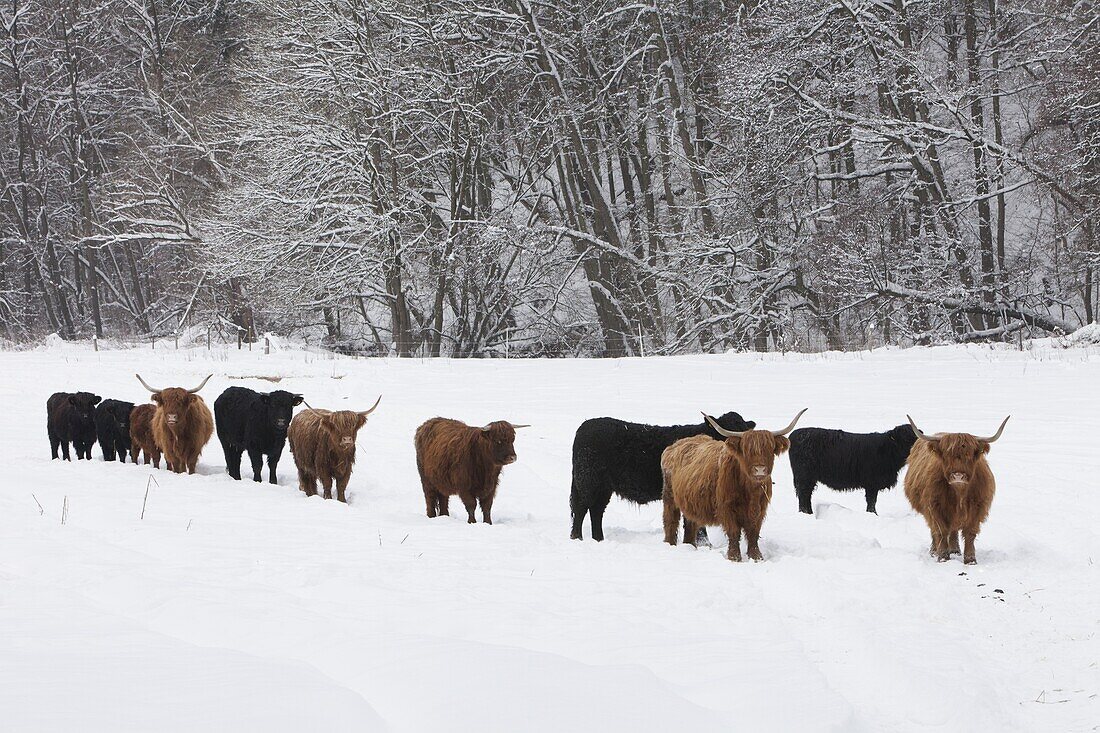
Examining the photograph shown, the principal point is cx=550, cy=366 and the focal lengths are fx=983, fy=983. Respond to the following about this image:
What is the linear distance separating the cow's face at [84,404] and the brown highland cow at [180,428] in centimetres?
140

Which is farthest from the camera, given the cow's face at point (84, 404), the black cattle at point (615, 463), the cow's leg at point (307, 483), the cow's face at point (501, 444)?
the cow's face at point (84, 404)

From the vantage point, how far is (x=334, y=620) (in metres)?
4.44

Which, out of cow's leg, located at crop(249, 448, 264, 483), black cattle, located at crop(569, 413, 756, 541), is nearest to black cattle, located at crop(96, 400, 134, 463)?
cow's leg, located at crop(249, 448, 264, 483)

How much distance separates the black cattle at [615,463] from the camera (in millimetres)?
8039

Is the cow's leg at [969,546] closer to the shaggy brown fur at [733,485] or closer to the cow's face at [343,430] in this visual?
the shaggy brown fur at [733,485]

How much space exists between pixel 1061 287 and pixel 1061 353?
7.66 m

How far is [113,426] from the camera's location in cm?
1227

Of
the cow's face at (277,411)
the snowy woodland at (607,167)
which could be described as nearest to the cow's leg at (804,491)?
the cow's face at (277,411)

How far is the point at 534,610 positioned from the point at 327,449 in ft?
17.4

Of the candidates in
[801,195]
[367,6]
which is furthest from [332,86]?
[801,195]

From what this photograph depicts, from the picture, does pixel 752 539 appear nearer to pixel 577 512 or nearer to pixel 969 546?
pixel 969 546

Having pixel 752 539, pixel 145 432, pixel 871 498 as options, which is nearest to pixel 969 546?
pixel 752 539

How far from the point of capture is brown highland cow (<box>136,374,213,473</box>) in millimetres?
11086

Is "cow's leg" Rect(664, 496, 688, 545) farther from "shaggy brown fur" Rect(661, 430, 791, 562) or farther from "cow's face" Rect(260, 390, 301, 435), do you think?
"cow's face" Rect(260, 390, 301, 435)
